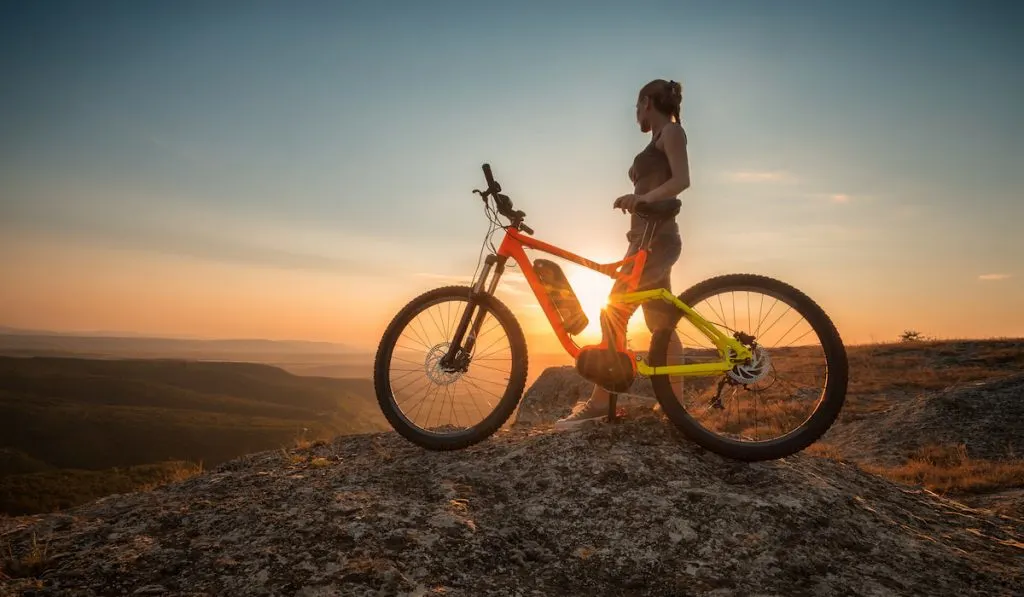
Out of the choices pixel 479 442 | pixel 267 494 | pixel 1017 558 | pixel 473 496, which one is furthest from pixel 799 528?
pixel 267 494

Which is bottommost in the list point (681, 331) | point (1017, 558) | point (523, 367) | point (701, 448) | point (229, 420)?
point (229, 420)

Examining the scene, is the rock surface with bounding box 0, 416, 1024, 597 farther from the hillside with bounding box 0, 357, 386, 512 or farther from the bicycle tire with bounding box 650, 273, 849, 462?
the hillside with bounding box 0, 357, 386, 512

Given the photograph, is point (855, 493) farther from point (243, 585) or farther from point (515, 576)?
point (243, 585)

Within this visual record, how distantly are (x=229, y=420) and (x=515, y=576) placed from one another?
127714 mm

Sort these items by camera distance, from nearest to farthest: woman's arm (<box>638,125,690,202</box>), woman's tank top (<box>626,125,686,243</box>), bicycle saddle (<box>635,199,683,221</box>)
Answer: bicycle saddle (<box>635,199,683,221</box>), woman's arm (<box>638,125,690,202</box>), woman's tank top (<box>626,125,686,243</box>)

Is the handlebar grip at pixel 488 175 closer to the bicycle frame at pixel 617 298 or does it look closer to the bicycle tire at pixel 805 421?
the bicycle frame at pixel 617 298

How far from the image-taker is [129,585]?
262 cm

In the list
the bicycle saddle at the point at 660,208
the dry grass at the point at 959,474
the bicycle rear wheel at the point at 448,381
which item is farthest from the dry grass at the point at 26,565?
the dry grass at the point at 959,474

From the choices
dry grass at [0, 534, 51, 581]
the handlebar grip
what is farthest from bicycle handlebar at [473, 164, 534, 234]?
dry grass at [0, 534, 51, 581]

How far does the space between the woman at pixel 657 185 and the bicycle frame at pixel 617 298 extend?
10cm

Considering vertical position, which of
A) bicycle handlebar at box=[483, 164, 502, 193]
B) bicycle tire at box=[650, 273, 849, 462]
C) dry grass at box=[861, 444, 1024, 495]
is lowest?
dry grass at box=[861, 444, 1024, 495]

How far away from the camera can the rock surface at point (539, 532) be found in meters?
2.78

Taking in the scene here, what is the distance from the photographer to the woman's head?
4.67 m

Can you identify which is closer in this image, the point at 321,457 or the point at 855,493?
the point at 855,493
